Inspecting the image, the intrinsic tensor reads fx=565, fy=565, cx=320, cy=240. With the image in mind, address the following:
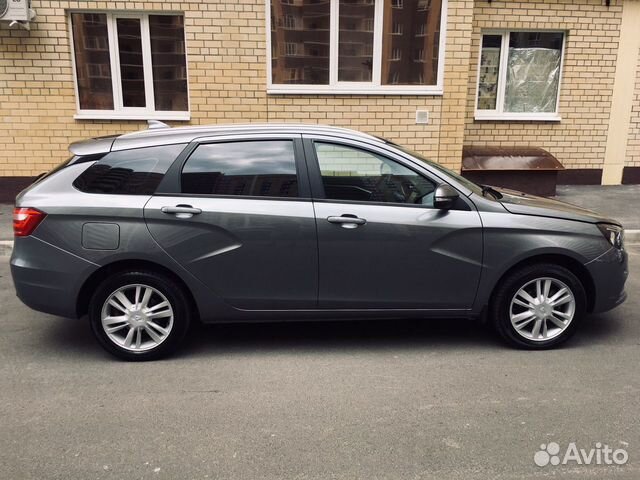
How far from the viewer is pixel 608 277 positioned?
432 cm

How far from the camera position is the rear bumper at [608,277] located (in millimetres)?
4281

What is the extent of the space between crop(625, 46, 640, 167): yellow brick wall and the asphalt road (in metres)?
7.79

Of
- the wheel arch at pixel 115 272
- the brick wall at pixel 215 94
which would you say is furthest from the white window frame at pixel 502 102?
the wheel arch at pixel 115 272

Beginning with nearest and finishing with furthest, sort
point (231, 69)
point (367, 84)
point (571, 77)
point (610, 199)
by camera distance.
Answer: point (231, 69), point (367, 84), point (610, 199), point (571, 77)

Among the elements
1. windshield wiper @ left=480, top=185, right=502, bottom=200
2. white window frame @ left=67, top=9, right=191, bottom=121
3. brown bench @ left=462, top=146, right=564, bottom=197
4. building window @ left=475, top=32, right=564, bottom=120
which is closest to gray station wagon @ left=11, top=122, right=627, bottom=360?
windshield wiper @ left=480, top=185, right=502, bottom=200

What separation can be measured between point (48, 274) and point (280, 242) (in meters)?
1.67

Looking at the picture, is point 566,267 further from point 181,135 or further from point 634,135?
point 634,135

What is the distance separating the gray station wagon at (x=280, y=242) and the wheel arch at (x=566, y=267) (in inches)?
0.6

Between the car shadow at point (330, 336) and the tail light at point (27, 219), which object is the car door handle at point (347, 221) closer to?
the car shadow at point (330, 336)

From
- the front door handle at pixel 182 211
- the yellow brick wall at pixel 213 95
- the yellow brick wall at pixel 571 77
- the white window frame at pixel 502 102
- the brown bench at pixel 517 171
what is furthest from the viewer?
the white window frame at pixel 502 102

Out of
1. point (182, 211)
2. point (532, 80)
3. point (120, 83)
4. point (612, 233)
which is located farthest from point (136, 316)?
point (532, 80)

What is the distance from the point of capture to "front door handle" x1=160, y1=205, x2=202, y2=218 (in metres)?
4.01

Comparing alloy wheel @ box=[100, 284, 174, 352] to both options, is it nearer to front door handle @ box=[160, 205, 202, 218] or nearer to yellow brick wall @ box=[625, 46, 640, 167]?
front door handle @ box=[160, 205, 202, 218]

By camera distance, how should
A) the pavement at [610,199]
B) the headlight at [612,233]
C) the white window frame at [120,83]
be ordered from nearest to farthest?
the headlight at [612,233], the pavement at [610,199], the white window frame at [120,83]
